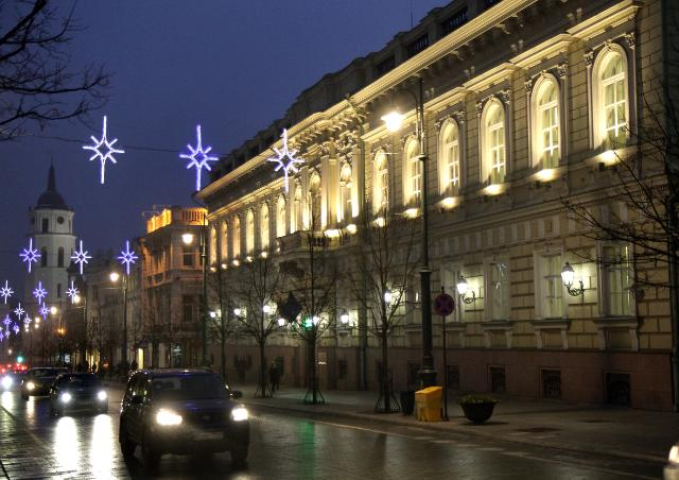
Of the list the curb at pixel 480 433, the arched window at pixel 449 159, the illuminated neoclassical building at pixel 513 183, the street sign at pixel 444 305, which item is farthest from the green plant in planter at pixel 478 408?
the arched window at pixel 449 159

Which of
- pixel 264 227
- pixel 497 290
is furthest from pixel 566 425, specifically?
pixel 264 227

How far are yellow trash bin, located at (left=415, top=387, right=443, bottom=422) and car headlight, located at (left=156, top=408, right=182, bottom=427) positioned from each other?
9328 mm

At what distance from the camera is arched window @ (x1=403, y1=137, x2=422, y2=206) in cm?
3884

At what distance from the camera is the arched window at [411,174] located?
3884 centimetres

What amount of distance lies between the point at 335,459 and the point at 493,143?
1852 centimetres

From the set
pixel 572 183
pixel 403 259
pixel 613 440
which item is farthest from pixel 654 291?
pixel 403 259

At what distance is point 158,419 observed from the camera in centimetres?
1716

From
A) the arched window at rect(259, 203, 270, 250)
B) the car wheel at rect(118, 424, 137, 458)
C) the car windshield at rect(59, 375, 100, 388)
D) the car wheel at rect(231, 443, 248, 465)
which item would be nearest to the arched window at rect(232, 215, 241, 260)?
the arched window at rect(259, 203, 270, 250)

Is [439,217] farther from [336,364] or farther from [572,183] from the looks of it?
[336,364]

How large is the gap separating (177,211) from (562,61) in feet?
182

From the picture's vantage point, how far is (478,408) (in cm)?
2364

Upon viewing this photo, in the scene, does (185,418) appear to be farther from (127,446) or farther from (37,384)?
(37,384)

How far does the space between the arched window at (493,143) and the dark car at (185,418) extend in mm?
17043

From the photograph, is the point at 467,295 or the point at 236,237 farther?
the point at 236,237
